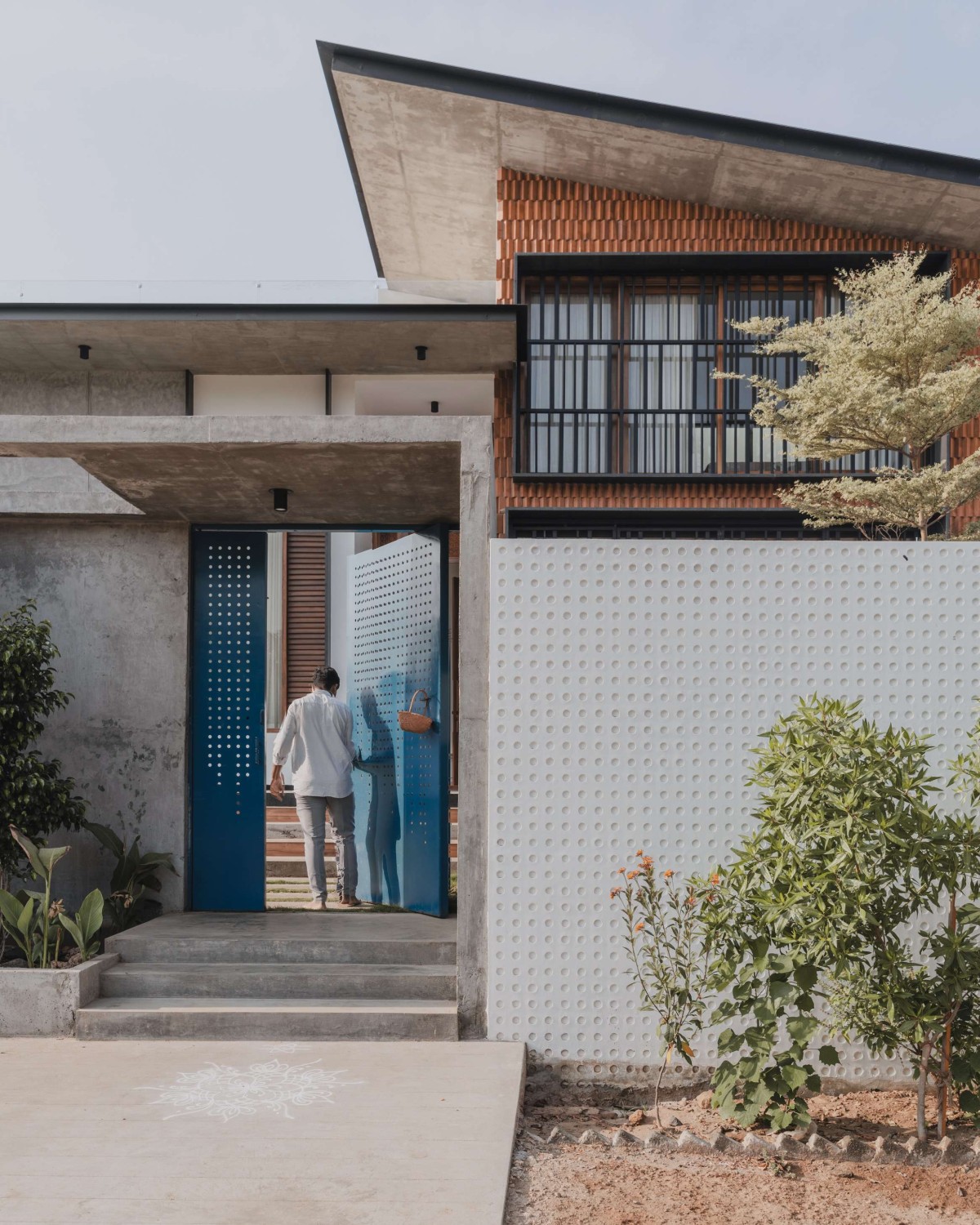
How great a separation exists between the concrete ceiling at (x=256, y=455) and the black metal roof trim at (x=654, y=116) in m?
5.22

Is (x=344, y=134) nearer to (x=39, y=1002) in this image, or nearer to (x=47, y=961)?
(x=47, y=961)

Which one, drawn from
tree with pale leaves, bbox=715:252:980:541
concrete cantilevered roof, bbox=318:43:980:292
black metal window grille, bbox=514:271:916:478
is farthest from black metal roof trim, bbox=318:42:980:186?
tree with pale leaves, bbox=715:252:980:541

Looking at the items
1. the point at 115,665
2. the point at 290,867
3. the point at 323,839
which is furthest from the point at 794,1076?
the point at 290,867

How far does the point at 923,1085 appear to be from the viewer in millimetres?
4820

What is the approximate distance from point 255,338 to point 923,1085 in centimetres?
848

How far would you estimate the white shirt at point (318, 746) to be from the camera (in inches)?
338

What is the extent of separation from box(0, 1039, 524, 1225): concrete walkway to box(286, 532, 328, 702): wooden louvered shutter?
861cm

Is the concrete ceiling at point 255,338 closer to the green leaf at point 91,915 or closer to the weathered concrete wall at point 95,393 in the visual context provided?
the weathered concrete wall at point 95,393

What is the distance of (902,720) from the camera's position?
18.7ft

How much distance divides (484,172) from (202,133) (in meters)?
3.36

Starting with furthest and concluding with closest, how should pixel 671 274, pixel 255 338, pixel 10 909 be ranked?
pixel 671 274, pixel 255 338, pixel 10 909

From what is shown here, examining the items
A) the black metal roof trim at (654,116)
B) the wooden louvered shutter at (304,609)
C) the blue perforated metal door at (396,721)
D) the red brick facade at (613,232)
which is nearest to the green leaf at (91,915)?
the blue perforated metal door at (396,721)

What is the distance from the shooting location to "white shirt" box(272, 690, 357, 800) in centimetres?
859

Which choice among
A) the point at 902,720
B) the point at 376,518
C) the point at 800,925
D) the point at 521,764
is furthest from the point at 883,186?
the point at 800,925
